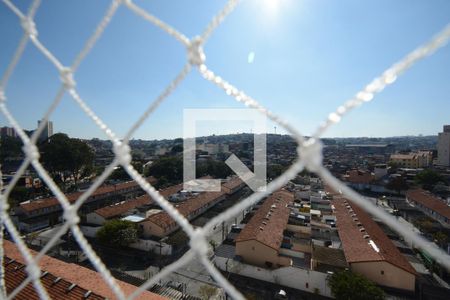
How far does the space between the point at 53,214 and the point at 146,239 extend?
430 cm

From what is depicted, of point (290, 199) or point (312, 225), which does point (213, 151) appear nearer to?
point (290, 199)

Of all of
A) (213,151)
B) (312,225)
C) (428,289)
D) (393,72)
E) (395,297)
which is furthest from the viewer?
(213,151)

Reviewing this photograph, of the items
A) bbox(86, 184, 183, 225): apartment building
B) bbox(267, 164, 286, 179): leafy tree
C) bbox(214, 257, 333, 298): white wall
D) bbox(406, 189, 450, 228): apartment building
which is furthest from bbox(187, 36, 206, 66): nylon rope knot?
bbox(267, 164, 286, 179): leafy tree

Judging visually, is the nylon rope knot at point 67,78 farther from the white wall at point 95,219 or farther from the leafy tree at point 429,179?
the leafy tree at point 429,179

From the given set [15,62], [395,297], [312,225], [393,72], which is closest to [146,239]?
[312,225]

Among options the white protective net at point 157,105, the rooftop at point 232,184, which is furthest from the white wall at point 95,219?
the white protective net at point 157,105

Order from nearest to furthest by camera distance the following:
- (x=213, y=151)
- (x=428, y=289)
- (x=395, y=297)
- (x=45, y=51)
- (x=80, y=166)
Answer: (x=45, y=51) < (x=395, y=297) < (x=428, y=289) < (x=80, y=166) < (x=213, y=151)

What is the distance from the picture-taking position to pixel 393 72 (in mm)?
391

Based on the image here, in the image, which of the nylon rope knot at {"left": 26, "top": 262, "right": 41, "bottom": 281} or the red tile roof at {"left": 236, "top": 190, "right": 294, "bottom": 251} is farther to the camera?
the red tile roof at {"left": 236, "top": 190, "right": 294, "bottom": 251}

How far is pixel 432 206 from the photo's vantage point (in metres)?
9.41

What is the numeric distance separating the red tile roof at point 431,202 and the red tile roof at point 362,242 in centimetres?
267

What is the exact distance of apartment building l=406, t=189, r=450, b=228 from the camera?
28.2 ft

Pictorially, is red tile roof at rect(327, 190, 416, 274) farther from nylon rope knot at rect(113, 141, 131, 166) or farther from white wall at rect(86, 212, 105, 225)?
white wall at rect(86, 212, 105, 225)

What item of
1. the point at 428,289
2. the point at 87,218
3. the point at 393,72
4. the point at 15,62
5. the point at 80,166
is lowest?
the point at 428,289
